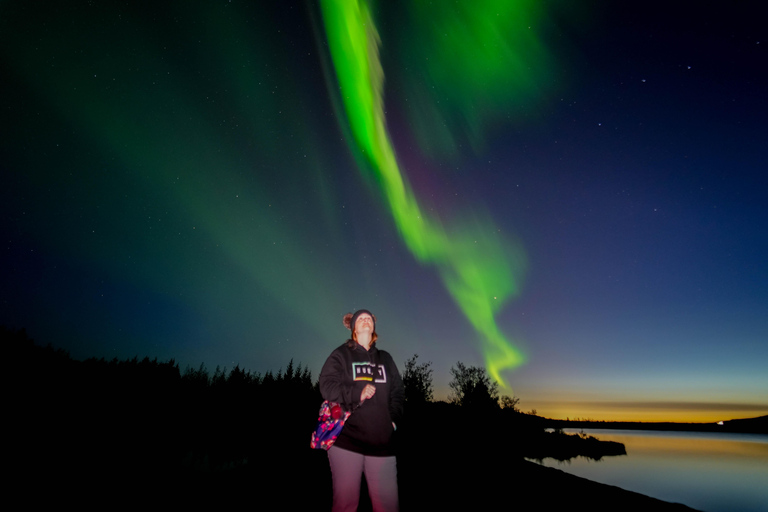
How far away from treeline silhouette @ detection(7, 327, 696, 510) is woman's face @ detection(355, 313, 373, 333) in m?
4.34

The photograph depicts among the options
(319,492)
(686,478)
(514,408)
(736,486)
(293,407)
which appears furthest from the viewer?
(514,408)

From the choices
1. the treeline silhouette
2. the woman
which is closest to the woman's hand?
the woman

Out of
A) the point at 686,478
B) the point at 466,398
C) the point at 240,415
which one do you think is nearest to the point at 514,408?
the point at 466,398

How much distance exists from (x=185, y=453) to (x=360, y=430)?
7.22 m

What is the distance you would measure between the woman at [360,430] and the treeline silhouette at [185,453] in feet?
13.0

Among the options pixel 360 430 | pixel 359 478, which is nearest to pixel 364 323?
pixel 360 430

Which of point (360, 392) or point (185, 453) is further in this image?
point (185, 453)

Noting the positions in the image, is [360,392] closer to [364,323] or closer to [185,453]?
[364,323]

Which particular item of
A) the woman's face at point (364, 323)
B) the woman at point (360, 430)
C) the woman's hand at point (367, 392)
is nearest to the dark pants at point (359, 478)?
the woman at point (360, 430)

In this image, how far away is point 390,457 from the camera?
311cm

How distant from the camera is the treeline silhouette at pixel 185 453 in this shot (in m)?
5.43

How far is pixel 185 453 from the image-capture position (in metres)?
7.95

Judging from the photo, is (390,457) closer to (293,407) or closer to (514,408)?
(293,407)

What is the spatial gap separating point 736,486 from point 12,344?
52970mm
